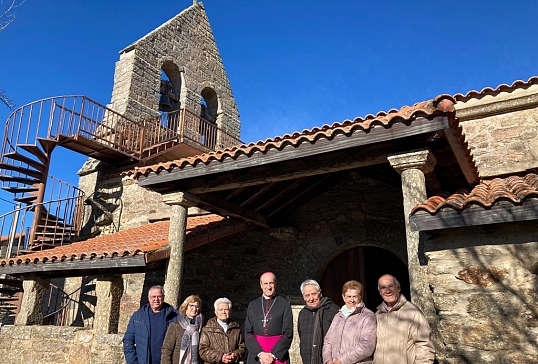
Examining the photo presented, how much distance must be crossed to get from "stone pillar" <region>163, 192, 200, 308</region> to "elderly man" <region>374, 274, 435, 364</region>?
3053mm

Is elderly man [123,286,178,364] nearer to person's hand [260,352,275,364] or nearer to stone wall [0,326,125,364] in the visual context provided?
person's hand [260,352,275,364]

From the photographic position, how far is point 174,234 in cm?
566

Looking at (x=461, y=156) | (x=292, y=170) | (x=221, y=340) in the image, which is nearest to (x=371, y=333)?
(x=221, y=340)

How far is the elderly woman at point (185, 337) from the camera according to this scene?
12.2ft

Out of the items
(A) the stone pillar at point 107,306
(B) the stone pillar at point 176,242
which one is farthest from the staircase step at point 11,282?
(B) the stone pillar at point 176,242

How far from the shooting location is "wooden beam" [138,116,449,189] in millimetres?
4016

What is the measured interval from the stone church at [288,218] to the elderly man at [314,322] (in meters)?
0.82

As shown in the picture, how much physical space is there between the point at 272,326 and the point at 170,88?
12.1 metres

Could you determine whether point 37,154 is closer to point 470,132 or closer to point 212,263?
point 212,263

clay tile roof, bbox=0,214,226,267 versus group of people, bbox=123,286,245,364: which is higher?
clay tile roof, bbox=0,214,226,267

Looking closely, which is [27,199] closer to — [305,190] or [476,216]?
[305,190]

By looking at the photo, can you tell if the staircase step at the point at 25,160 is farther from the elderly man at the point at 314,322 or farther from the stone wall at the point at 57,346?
the elderly man at the point at 314,322

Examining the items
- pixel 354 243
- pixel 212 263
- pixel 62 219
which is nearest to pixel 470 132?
A: pixel 354 243

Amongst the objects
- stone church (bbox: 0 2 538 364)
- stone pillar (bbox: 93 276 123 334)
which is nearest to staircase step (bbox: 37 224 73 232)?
stone church (bbox: 0 2 538 364)
